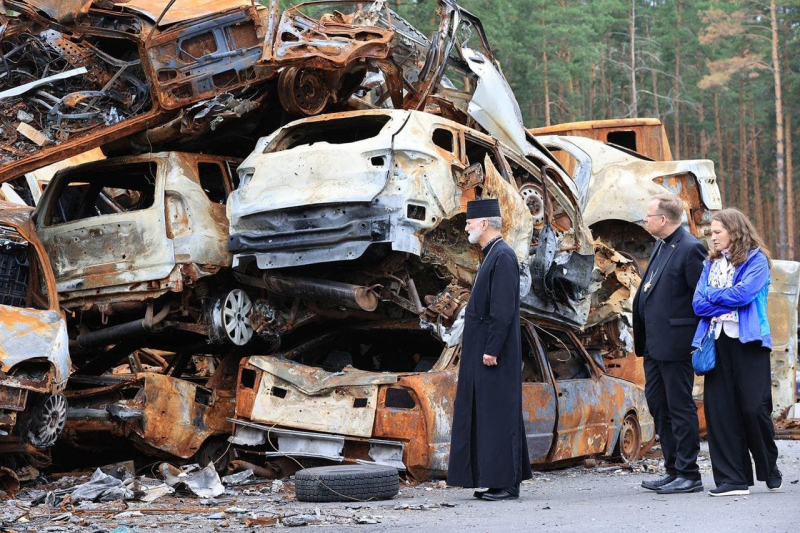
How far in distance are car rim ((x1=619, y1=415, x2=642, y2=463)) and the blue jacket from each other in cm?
370

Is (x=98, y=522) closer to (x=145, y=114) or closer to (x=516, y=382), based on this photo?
(x=516, y=382)

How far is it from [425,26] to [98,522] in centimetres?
2656

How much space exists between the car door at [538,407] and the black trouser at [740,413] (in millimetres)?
1998

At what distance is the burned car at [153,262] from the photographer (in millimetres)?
10156

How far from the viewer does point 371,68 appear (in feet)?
37.7

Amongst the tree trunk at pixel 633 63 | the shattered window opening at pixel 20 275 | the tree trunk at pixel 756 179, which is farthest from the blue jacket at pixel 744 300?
the tree trunk at pixel 756 179

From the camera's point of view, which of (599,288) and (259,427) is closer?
(259,427)

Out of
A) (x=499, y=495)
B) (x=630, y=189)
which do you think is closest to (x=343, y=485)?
(x=499, y=495)

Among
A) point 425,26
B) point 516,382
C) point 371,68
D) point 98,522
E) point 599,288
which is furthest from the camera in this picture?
point 425,26

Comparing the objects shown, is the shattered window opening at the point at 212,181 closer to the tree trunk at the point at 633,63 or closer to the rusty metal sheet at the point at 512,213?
the rusty metal sheet at the point at 512,213

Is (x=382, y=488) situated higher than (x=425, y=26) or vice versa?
(x=425, y=26)

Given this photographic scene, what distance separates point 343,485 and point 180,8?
5259mm

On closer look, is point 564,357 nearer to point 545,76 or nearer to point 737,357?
point 737,357

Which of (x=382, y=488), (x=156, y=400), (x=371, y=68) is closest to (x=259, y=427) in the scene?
(x=156, y=400)
